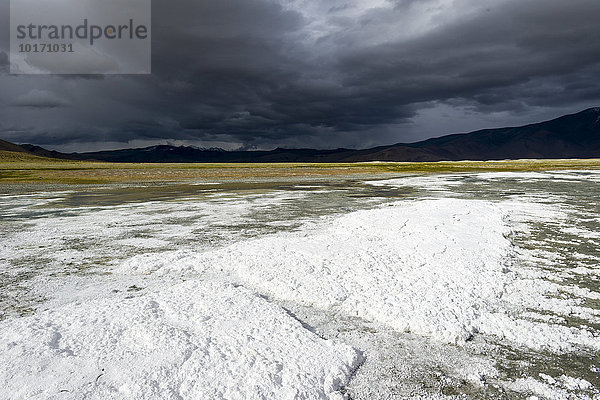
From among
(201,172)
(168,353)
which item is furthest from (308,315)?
(201,172)

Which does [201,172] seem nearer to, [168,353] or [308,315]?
[308,315]

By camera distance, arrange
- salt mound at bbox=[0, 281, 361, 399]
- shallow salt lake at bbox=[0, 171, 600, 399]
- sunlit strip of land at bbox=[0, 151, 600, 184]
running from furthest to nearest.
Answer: sunlit strip of land at bbox=[0, 151, 600, 184], shallow salt lake at bbox=[0, 171, 600, 399], salt mound at bbox=[0, 281, 361, 399]

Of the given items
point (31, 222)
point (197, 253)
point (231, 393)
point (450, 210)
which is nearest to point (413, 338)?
point (231, 393)

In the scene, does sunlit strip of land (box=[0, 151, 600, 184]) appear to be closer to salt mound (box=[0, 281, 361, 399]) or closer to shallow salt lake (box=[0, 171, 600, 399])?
shallow salt lake (box=[0, 171, 600, 399])

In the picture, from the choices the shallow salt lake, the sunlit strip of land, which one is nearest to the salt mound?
the shallow salt lake

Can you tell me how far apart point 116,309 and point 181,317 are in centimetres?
116

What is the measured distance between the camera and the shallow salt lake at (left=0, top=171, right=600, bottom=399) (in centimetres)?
418

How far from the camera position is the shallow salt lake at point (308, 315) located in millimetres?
4184

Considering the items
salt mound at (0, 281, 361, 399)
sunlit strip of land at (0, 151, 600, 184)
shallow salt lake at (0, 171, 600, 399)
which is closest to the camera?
salt mound at (0, 281, 361, 399)

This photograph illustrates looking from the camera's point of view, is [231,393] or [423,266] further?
[423,266]

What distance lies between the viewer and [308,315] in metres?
6.12

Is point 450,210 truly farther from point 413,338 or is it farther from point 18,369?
point 18,369

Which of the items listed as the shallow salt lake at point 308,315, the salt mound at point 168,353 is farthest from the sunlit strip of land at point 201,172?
the salt mound at point 168,353

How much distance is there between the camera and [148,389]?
393cm
